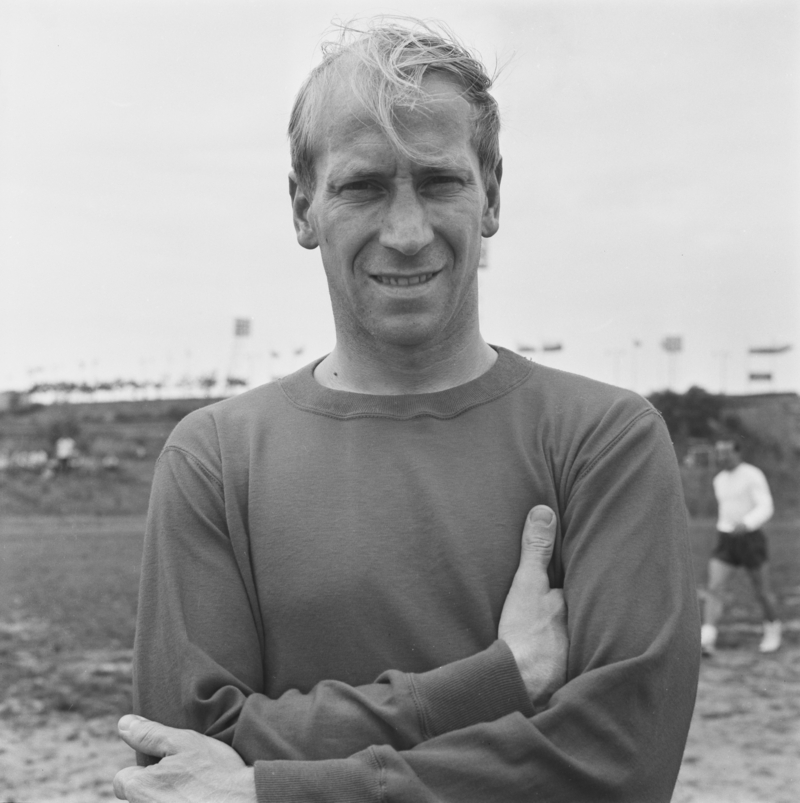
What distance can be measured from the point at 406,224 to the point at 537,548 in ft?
1.72

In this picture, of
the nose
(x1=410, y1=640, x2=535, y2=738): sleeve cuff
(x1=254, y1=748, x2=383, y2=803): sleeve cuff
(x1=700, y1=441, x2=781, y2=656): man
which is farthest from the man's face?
(x1=700, y1=441, x2=781, y2=656): man

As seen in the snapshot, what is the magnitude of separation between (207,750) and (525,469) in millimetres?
615

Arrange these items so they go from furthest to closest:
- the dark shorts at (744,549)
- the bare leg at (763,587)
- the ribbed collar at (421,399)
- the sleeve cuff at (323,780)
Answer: the bare leg at (763,587)
the dark shorts at (744,549)
the ribbed collar at (421,399)
the sleeve cuff at (323,780)

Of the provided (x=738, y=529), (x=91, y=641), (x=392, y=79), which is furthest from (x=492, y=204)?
(x=91, y=641)

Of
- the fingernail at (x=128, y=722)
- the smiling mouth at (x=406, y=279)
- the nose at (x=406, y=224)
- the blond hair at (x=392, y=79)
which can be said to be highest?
the blond hair at (x=392, y=79)

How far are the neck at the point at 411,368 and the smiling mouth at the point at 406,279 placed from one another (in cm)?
12

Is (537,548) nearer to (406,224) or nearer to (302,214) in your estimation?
(406,224)

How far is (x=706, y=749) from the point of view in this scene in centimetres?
534

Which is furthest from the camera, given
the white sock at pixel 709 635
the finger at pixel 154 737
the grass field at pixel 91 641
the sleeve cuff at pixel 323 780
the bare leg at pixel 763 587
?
the white sock at pixel 709 635

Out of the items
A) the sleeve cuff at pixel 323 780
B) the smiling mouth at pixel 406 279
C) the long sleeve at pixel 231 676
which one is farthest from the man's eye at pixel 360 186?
the sleeve cuff at pixel 323 780

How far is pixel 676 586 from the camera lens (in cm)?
140

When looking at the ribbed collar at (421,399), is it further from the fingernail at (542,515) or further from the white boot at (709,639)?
the white boot at (709,639)

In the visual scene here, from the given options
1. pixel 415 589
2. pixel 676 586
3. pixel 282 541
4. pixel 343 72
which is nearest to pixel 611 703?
pixel 676 586

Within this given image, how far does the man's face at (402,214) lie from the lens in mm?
1486
